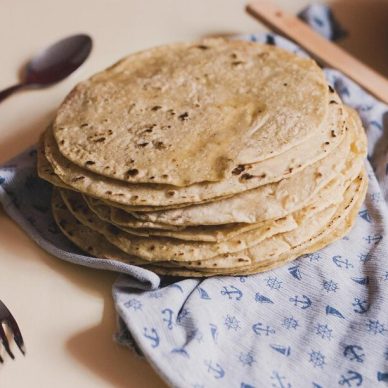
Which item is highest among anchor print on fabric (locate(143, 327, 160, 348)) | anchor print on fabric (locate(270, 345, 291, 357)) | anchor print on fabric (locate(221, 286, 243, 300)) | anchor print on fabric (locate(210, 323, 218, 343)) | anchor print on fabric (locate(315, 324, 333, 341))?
anchor print on fabric (locate(143, 327, 160, 348))

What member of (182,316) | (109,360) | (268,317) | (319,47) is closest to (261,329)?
(268,317)

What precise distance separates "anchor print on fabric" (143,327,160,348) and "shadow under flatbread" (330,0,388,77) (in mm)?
1101

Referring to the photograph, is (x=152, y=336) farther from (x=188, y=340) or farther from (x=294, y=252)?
(x=294, y=252)

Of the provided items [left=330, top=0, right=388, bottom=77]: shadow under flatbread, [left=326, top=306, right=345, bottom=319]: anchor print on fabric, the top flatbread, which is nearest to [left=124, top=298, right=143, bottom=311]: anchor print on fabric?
the top flatbread

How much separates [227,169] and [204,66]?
359 mm

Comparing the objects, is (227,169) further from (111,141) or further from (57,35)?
(57,35)

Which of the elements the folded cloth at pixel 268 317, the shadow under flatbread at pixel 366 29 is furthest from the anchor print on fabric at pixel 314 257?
the shadow under flatbread at pixel 366 29

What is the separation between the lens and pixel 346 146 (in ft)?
3.88

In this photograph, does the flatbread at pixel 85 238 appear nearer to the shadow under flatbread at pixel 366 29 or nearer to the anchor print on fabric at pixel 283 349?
the anchor print on fabric at pixel 283 349

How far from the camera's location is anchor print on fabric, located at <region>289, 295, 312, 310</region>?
109 cm

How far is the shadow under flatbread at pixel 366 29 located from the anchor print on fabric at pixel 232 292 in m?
0.94

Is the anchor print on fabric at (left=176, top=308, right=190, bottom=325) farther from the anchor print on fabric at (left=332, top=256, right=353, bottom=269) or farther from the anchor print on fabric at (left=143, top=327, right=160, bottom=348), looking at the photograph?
the anchor print on fabric at (left=332, top=256, right=353, bottom=269)

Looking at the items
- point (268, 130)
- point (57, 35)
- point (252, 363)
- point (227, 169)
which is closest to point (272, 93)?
point (268, 130)

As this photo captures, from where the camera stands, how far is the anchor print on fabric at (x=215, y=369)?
0.97m
